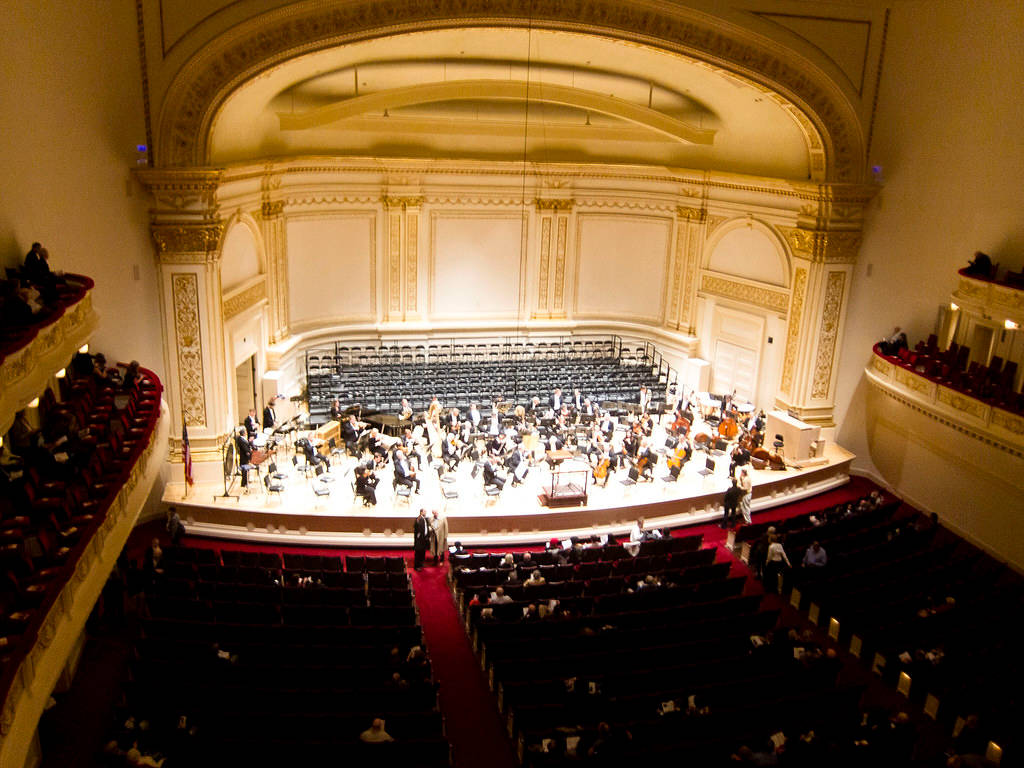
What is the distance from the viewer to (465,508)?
50.4ft

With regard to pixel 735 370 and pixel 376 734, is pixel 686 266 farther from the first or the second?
pixel 376 734

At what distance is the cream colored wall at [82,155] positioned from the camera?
34.9 ft

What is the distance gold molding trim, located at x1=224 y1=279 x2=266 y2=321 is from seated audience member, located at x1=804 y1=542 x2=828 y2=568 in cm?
1202

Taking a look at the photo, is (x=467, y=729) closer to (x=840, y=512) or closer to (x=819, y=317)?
(x=840, y=512)

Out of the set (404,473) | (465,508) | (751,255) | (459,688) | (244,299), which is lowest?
(459,688)

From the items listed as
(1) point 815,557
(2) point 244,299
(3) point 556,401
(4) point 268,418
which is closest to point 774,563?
(1) point 815,557

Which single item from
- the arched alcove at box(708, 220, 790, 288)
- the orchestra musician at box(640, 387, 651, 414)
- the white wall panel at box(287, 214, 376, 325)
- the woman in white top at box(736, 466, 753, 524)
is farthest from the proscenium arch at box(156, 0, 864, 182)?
the woman in white top at box(736, 466, 753, 524)

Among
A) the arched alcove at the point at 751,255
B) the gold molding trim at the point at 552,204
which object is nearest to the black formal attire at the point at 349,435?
the gold molding trim at the point at 552,204

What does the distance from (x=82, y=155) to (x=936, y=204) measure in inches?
617

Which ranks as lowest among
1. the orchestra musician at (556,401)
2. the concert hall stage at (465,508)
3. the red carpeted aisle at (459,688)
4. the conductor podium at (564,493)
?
the red carpeted aisle at (459,688)

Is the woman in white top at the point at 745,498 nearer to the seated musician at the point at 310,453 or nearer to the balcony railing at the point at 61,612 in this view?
the seated musician at the point at 310,453

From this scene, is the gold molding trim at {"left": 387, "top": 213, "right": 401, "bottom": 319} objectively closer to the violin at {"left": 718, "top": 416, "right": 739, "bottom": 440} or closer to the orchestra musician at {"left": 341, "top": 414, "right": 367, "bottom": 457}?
the orchestra musician at {"left": 341, "top": 414, "right": 367, "bottom": 457}

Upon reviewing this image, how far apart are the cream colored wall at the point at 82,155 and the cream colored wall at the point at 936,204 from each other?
48.0 feet

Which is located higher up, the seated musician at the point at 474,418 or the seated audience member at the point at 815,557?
the seated musician at the point at 474,418
